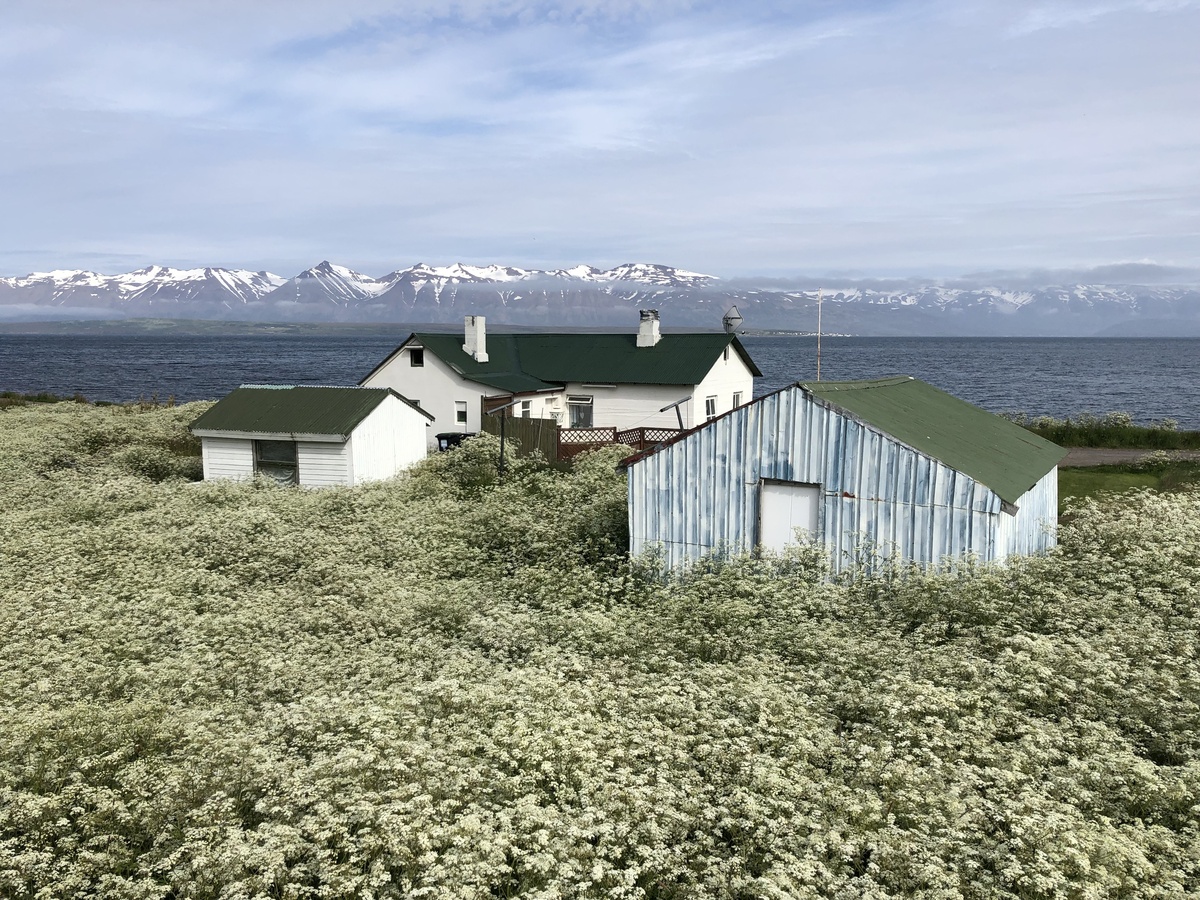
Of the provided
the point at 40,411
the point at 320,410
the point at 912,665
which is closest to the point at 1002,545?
the point at 912,665

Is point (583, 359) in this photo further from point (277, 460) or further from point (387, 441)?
point (277, 460)

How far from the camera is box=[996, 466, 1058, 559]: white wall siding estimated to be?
692 inches

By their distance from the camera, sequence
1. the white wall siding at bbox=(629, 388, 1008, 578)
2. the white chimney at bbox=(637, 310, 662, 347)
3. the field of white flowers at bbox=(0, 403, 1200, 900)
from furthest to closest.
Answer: the white chimney at bbox=(637, 310, 662, 347) < the white wall siding at bbox=(629, 388, 1008, 578) < the field of white flowers at bbox=(0, 403, 1200, 900)

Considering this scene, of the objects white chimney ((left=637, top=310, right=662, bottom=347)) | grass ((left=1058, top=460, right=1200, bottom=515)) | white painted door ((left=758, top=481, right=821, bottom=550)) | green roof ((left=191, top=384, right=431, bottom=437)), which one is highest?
white chimney ((left=637, top=310, right=662, bottom=347))

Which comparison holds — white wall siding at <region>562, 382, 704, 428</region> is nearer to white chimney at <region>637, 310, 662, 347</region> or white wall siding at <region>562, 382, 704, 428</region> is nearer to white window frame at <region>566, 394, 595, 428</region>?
white window frame at <region>566, 394, 595, 428</region>

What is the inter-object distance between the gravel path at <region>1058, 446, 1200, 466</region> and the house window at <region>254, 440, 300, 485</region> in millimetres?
32893

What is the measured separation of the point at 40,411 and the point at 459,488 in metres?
35.5

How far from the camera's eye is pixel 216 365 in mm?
149875

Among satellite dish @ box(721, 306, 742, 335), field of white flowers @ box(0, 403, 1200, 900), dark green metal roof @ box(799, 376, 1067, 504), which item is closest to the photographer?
field of white flowers @ box(0, 403, 1200, 900)

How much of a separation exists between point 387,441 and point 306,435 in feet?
10.7

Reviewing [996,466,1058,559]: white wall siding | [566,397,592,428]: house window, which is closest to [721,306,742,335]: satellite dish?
[566,397,592,428]: house window

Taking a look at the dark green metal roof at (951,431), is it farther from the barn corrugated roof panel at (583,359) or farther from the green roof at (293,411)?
the green roof at (293,411)

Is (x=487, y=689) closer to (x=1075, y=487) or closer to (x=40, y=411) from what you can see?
(x=1075, y=487)

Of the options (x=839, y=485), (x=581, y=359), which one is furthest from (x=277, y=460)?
(x=839, y=485)
